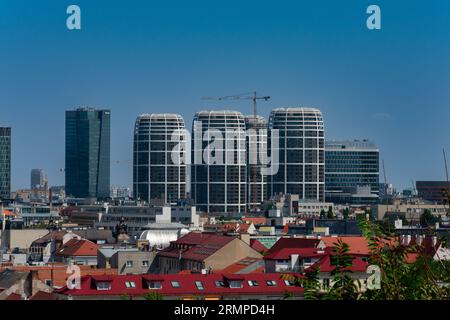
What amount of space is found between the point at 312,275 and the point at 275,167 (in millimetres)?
104740

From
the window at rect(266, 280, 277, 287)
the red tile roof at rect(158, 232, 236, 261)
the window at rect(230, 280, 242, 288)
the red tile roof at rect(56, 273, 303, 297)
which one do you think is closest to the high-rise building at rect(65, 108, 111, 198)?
the red tile roof at rect(158, 232, 236, 261)

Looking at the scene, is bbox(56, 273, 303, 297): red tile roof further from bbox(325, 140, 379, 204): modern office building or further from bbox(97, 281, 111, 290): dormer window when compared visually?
bbox(325, 140, 379, 204): modern office building

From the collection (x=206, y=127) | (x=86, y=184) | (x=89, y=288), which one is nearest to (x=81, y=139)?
(x=86, y=184)

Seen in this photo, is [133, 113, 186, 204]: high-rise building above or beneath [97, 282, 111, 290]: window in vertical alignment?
above

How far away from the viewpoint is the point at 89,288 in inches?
857

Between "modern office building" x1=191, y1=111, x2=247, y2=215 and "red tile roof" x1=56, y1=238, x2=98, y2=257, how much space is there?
2438 inches

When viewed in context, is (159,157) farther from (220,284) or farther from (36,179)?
(220,284)

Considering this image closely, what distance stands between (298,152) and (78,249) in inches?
2802

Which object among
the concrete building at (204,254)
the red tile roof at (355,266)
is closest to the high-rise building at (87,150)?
the concrete building at (204,254)

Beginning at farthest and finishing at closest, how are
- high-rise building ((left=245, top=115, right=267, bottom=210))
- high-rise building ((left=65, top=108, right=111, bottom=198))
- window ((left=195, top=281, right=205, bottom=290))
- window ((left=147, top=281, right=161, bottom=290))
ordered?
high-rise building ((left=65, top=108, right=111, bottom=198))
high-rise building ((left=245, top=115, right=267, bottom=210))
window ((left=195, top=281, right=205, bottom=290))
window ((left=147, top=281, right=161, bottom=290))

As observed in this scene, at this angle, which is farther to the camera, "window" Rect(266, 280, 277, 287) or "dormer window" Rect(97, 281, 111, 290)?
"window" Rect(266, 280, 277, 287)

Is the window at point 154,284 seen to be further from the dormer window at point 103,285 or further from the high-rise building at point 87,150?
the high-rise building at point 87,150

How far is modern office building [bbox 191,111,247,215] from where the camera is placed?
10762cm

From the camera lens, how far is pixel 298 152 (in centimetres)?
11175
